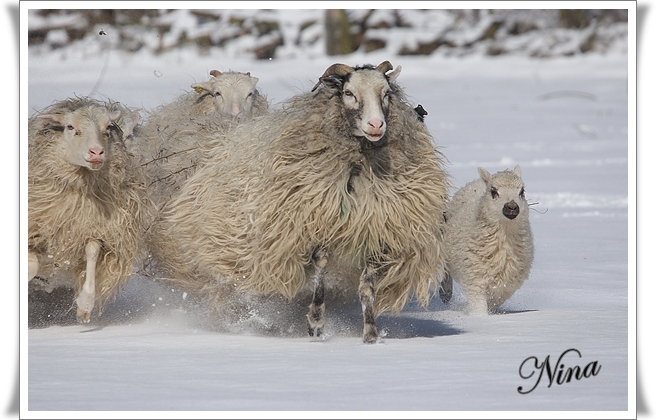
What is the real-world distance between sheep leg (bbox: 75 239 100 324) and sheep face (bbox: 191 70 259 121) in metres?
2.29

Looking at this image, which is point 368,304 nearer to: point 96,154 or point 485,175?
point 96,154

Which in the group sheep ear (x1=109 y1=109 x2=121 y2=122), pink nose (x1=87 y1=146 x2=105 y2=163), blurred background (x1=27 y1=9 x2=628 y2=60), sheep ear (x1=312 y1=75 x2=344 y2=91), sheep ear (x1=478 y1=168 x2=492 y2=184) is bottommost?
sheep ear (x1=478 y1=168 x2=492 y2=184)

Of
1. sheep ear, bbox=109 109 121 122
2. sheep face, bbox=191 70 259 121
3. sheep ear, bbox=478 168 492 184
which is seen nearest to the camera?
sheep ear, bbox=109 109 121 122

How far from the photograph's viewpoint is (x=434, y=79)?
25.1 m

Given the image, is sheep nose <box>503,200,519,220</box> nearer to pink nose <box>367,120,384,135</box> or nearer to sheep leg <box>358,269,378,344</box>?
sheep leg <box>358,269,378,344</box>

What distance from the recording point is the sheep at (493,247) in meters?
8.12

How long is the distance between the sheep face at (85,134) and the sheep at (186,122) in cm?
83

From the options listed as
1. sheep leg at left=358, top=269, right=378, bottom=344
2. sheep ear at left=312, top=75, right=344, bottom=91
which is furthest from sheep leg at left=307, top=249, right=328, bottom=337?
sheep ear at left=312, top=75, right=344, bottom=91

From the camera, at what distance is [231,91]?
916 centimetres

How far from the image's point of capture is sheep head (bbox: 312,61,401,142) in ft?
20.2

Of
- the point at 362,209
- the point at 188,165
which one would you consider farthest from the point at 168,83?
the point at 362,209

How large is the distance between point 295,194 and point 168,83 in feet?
53.6

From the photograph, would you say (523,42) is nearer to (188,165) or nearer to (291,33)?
(291,33)

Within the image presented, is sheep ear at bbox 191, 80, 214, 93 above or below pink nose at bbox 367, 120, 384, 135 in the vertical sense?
above
